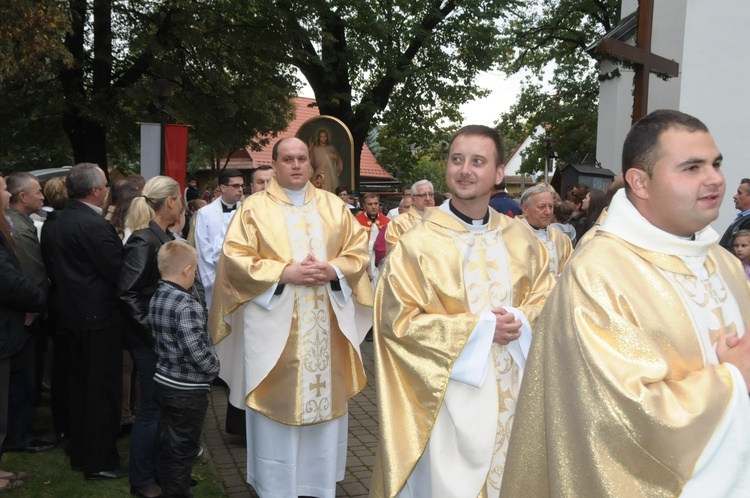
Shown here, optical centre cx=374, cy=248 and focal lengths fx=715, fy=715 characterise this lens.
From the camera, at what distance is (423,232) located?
11.1 feet

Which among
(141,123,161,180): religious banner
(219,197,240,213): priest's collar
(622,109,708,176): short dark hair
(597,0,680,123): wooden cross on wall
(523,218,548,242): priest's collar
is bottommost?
(523,218,548,242): priest's collar

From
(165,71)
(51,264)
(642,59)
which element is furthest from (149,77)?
(51,264)

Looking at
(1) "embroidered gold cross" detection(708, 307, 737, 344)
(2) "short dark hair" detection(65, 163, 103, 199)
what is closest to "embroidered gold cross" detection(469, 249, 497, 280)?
(1) "embroidered gold cross" detection(708, 307, 737, 344)

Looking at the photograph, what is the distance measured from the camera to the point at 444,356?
310cm

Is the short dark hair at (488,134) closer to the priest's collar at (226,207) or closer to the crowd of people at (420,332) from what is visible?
the crowd of people at (420,332)

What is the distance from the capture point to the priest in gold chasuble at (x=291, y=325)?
14.4 ft

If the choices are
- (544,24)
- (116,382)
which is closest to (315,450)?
(116,382)

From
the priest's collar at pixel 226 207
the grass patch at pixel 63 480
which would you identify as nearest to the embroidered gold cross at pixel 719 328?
the grass patch at pixel 63 480

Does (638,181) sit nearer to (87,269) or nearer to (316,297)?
(316,297)

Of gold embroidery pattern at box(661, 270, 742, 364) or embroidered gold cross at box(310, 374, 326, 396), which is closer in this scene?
gold embroidery pattern at box(661, 270, 742, 364)

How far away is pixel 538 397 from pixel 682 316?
51 cm

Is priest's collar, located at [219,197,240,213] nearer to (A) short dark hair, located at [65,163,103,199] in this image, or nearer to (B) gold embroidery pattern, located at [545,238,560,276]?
(A) short dark hair, located at [65,163,103,199]

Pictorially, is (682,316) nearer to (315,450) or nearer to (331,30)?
(315,450)

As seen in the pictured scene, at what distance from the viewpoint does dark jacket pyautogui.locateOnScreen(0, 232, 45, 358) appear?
4.30 metres
